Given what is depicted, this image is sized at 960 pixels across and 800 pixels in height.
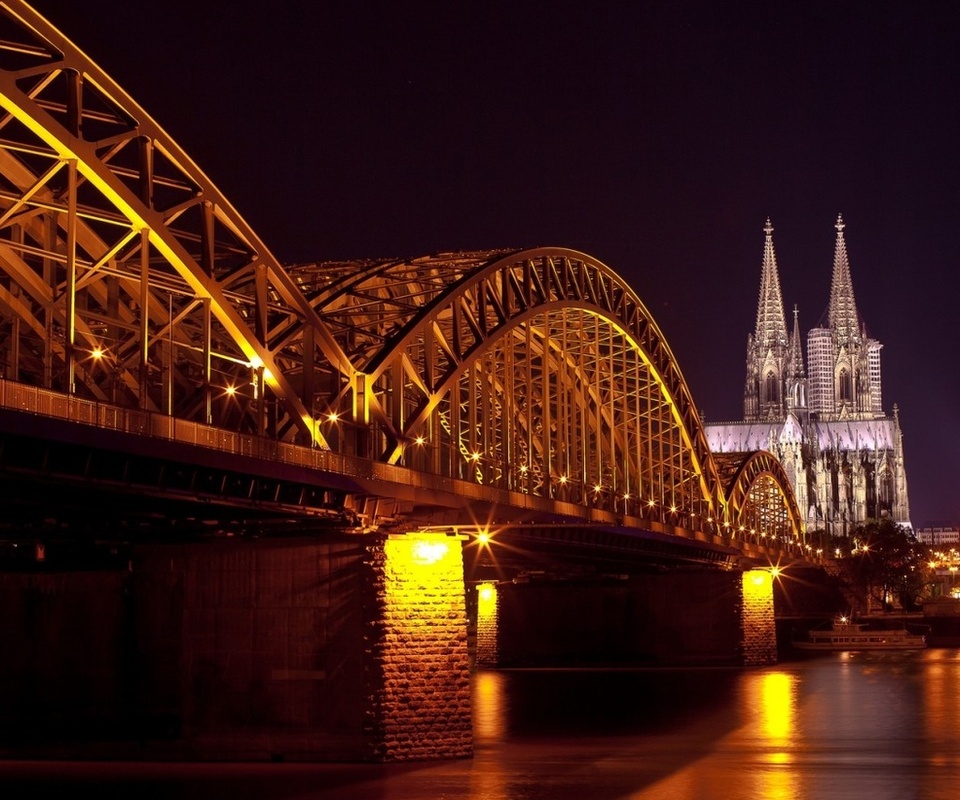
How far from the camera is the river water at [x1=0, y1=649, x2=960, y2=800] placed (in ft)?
141

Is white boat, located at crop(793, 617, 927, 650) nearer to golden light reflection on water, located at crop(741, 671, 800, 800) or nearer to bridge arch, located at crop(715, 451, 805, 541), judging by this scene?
bridge arch, located at crop(715, 451, 805, 541)

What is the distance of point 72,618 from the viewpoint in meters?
54.1

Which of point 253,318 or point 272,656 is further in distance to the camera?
point 253,318

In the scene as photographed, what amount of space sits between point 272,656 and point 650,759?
11918 mm

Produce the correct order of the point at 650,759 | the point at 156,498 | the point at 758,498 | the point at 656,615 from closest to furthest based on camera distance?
the point at 156,498 → the point at 650,759 → the point at 656,615 → the point at 758,498

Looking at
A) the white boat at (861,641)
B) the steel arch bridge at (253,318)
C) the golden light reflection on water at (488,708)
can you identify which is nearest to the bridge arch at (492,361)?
the steel arch bridge at (253,318)

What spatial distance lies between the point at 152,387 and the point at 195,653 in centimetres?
1985

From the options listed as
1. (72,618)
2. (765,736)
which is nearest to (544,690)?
(765,736)

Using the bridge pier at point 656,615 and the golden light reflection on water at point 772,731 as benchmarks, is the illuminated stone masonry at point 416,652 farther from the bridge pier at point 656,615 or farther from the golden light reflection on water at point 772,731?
the bridge pier at point 656,615

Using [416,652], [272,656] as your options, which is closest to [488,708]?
[416,652]

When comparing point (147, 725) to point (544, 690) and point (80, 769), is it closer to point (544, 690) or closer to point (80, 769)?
point (80, 769)

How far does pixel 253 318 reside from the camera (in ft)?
210

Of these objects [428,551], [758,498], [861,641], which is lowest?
[861,641]

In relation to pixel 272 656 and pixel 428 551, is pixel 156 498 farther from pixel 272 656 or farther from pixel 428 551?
pixel 428 551
